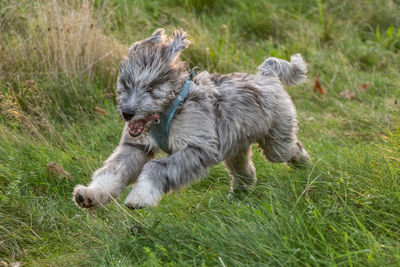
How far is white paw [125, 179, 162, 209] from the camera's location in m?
3.98

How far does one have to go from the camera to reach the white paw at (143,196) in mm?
3984

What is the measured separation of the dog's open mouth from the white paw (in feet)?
1.28

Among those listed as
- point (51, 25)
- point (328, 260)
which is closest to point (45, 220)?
point (328, 260)

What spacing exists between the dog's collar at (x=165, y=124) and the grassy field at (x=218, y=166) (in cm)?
51

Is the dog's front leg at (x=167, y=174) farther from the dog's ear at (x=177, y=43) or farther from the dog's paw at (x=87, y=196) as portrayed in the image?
the dog's ear at (x=177, y=43)

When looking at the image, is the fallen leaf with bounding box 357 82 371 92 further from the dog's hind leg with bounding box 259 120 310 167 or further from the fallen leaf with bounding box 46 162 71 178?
the fallen leaf with bounding box 46 162 71 178

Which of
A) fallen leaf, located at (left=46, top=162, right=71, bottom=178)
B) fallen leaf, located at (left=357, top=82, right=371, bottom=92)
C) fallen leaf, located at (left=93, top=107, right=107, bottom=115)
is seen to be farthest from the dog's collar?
fallen leaf, located at (left=357, top=82, right=371, bottom=92)

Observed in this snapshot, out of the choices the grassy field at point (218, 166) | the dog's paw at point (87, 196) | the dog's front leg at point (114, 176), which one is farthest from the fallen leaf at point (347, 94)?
the dog's paw at point (87, 196)

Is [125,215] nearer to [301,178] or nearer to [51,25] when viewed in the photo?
[301,178]

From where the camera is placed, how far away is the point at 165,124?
174 inches

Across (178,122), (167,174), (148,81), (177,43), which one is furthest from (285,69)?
(167,174)

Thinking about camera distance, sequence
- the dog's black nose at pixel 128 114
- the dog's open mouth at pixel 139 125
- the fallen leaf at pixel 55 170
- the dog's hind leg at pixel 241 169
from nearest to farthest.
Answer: the dog's black nose at pixel 128 114
the dog's open mouth at pixel 139 125
the dog's hind leg at pixel 241 169
the fallen leaf at pixel 55 170

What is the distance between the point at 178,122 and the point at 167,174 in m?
0.46

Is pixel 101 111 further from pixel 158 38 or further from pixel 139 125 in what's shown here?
pixel 139 125
